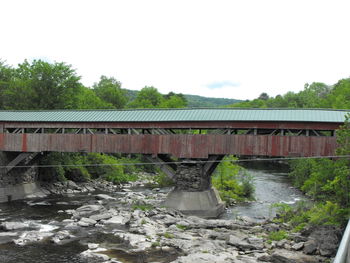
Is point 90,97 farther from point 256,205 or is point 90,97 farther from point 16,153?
point 256,205

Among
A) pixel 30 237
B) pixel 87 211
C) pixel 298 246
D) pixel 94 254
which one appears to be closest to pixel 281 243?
pixel 298 246

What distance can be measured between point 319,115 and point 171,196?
826cm

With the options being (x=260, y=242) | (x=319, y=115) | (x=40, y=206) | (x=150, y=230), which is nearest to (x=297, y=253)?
(x=260, y=242)

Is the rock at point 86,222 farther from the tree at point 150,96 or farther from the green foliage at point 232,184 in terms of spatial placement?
the tree at point 150,96

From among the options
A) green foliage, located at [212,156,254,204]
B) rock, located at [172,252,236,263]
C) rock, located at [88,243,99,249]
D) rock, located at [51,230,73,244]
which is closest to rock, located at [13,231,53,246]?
rock, located at [51,230,73,244]

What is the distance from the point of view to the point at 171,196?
1842 centimetres

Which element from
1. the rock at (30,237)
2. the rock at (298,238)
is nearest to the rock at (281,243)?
the rock at (298,238)

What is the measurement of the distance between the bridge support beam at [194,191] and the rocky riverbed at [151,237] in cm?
91

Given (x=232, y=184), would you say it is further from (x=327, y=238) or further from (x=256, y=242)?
(x=327, y=238)

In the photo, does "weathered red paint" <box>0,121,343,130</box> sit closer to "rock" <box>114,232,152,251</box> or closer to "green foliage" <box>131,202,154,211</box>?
"green foliage" <box>131,202,154,211</box>

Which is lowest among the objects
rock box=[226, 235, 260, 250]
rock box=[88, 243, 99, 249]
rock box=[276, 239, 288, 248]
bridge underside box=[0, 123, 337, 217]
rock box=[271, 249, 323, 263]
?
rock box=[88, 243, 99, 249]

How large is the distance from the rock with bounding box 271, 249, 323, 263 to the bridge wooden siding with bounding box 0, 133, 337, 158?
6.90m

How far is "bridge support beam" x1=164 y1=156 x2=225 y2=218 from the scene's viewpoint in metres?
17.8

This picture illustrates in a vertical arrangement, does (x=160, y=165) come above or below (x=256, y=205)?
above
